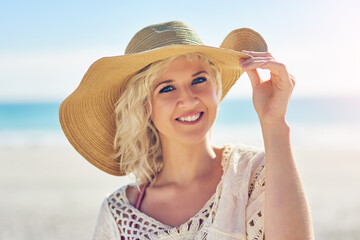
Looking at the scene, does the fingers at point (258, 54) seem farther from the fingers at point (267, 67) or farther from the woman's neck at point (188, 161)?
the woman's neck at point (188, 161)

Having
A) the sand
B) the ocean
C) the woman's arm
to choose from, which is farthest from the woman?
the ocean

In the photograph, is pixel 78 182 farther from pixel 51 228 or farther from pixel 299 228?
pixel 299 228

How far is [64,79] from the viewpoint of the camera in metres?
40.0

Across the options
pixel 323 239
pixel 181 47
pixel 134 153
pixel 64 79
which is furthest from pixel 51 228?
pixel 64 79

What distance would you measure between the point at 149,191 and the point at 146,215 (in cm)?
23

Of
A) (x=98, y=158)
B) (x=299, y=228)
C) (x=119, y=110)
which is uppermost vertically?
(x=119, y=110)

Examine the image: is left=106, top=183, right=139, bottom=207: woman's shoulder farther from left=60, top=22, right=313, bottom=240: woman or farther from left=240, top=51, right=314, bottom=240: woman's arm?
left=240, top=51, right=314, bottom=240: woman's arm

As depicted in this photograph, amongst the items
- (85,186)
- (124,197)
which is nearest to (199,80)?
(124,197)

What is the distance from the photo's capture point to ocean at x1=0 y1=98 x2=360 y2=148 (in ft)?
58.7

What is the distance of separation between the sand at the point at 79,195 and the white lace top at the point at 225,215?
371 cm

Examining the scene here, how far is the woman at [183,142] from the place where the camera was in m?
2.29

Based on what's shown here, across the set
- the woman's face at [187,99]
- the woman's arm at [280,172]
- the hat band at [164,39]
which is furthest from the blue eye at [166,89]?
the woman's arm at [280,172]

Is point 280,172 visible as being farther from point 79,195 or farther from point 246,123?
point 246,123

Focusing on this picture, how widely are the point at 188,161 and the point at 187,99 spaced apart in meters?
0.49
